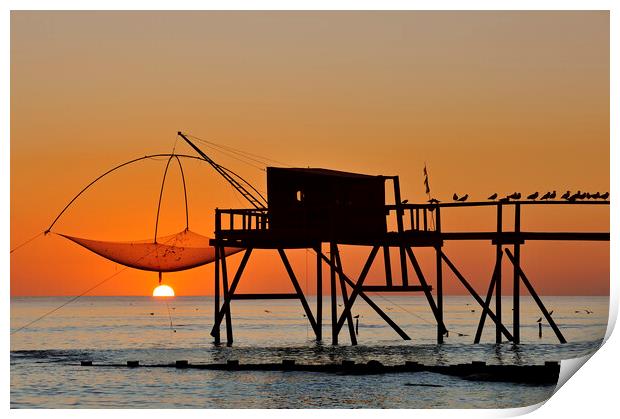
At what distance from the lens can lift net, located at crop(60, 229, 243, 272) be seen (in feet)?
126

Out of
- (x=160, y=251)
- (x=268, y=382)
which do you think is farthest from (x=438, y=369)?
(x=160, y=251)

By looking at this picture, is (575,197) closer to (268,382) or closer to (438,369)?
(438,369)

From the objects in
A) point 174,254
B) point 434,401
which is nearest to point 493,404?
point 434,401

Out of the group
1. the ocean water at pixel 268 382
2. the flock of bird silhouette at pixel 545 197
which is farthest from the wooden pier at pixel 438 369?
the flock of bird silhouette at pixel 545 197

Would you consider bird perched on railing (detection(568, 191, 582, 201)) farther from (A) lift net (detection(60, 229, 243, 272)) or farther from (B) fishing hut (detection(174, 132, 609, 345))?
(A) lift net (detection(60, 229, 243, 272))

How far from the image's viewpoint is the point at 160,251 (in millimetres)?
38469
